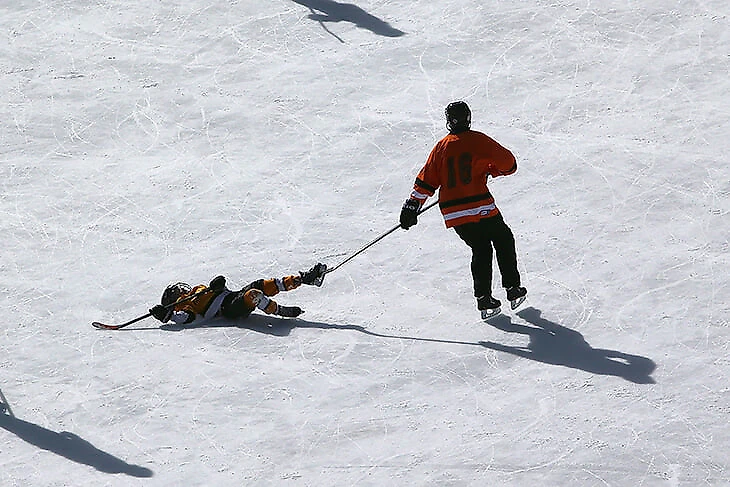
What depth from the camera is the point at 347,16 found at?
12305 millimetres

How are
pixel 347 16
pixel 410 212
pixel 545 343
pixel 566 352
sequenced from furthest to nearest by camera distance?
pixel 347 16 → pixel 410 212 → pixel 545 343 → pixel 566 352

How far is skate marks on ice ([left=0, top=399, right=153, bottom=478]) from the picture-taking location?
6.14m

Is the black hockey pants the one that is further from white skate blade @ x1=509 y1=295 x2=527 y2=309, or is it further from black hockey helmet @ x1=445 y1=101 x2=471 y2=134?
black hockey helmet @ x1=445 y1=101 x2=471 y2=134

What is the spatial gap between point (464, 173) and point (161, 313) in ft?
7.06

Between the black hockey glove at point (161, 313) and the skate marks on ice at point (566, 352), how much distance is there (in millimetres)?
2013

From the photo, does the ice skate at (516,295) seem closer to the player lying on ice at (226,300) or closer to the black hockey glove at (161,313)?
the player lying on ice at (226,300)

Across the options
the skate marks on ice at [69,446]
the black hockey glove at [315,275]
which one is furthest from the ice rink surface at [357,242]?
the black hockey glove at [315,275]

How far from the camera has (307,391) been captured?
665 cm

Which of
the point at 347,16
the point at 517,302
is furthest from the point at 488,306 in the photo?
the point at 347,16

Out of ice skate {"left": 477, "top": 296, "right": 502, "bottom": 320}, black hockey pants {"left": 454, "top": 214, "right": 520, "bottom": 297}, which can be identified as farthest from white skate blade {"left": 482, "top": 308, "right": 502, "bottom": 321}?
black hockey pants {"left": 454, "top": 214, "right": 520, "bottom": 297}

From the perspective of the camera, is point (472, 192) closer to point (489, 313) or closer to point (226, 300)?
point (489, 313)

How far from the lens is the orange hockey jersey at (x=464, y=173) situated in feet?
22.8

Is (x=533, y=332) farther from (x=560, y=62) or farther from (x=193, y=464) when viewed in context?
(x=560, y=62)

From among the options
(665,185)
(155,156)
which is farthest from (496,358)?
(155,156)
